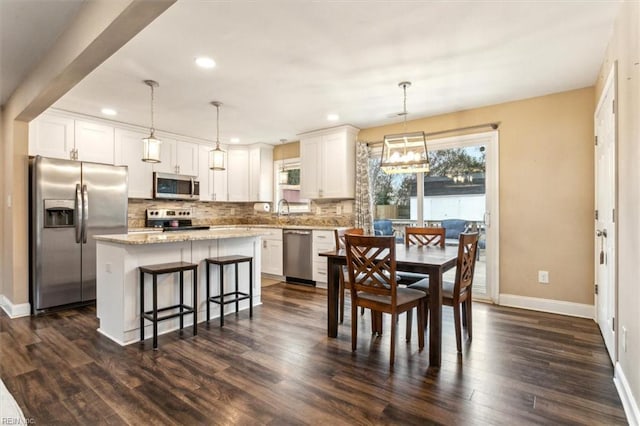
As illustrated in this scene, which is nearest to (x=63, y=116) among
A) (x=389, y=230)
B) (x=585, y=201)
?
(x=389, y=230)

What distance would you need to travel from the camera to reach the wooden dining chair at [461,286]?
259cm

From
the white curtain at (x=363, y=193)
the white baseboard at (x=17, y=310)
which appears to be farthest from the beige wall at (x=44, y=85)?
the white curtain at (x=363, y=193)

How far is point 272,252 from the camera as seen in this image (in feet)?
18.3

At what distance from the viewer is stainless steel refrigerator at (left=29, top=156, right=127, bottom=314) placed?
3.69 m

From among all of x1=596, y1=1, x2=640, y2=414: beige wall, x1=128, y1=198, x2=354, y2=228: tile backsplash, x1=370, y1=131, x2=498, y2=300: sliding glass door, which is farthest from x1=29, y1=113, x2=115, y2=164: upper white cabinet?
x1=596, y1=1, x2=640, y2=414: beige wall

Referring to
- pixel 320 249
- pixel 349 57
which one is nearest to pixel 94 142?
pixel 320 249

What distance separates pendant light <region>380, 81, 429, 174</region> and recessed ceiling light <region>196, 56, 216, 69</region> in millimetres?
1820

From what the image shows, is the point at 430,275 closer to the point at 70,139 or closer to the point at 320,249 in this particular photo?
the point at 320,249

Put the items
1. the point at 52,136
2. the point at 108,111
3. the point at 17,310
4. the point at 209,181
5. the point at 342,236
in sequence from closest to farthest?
the point at 17,310
the point at 342,236
the point at 52,136
the point at 108,111
the point at 209,181

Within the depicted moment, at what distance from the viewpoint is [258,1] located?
2.10m

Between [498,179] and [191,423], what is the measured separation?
13.1 ft

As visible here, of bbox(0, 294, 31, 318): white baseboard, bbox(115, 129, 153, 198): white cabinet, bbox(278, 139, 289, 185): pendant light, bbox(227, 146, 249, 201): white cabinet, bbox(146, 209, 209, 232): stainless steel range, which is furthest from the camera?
bbox(227, 146, 249, 201): white cabinet

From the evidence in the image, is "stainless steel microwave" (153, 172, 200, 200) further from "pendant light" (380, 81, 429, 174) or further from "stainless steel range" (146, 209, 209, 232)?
"pendant light" (380, 81, 429, 174)

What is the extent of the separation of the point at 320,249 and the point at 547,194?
3.01 meters
